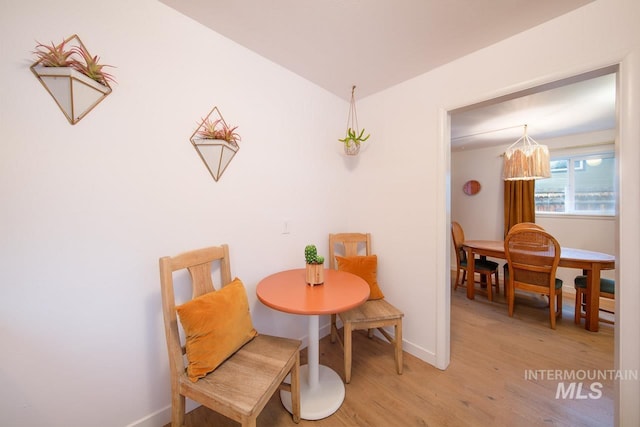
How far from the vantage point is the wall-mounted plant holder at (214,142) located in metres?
1.40

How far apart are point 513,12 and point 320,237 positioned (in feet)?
6.47

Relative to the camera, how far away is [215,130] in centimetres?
145

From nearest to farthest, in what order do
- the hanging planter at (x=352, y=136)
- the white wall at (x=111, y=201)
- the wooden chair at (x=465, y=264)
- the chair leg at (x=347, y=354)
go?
the white wall at (x=111, y=201) → the chair leg at (x=347, y=354) → the hanging planter at (x=352, y=136) → the wooden chair at (x=465, y=264)

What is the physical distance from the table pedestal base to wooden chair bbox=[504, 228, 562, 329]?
240cm

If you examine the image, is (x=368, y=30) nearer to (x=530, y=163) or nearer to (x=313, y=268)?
(x=313, y=268)

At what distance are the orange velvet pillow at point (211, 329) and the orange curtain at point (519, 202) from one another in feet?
15.1

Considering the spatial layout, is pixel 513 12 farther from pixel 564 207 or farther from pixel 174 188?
pixel 564 207

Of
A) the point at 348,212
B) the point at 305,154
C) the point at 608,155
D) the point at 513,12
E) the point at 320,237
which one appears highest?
the point at 513,12

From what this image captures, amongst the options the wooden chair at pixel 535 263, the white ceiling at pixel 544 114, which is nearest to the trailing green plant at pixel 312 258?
the white ceiling at pixel 544 114

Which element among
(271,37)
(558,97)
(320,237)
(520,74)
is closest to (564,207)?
(558,97)

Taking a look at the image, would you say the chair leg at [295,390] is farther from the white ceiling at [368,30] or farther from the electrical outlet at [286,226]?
the white ceiling at [368,30]

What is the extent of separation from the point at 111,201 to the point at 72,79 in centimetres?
54

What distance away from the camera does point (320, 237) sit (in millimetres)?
2201

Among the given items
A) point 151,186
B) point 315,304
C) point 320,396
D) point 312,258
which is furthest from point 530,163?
point 151,186
